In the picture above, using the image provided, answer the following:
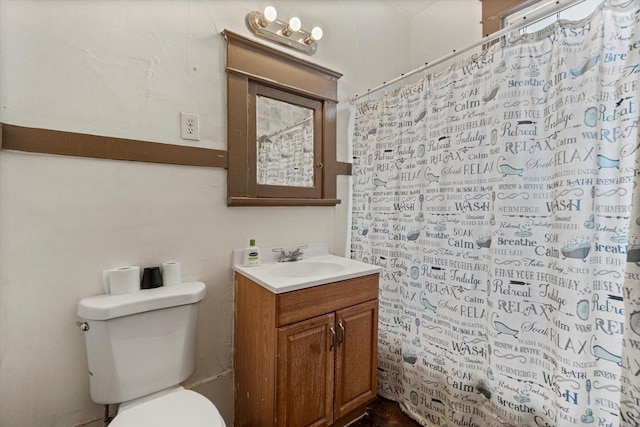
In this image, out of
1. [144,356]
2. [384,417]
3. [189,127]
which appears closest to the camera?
[144,356]

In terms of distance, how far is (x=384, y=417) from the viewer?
1594mm

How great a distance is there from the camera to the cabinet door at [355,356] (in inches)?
54.2

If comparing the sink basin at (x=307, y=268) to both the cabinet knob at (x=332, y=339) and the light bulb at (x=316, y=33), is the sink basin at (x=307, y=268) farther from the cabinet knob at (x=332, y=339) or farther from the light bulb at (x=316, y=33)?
the light bulb at (x=316, y=33)

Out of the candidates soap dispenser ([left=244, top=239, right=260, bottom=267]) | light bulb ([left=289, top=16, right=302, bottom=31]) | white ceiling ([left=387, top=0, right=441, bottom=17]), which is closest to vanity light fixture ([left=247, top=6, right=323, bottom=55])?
light bulb ([left=289, top=16, right=302, bottom=31])

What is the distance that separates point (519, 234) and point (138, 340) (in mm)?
1602

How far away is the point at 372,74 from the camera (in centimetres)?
209

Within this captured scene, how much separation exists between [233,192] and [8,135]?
823 millimetres

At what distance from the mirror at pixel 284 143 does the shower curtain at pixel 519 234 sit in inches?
20.2

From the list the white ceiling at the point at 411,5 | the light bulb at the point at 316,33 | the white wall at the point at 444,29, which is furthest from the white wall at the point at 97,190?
the white wall at the point at 444,29

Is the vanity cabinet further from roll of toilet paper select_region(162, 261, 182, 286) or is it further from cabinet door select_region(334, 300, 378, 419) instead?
roll of toilet paper select_region(162, 261, 182, 286)

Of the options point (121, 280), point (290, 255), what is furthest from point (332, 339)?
point (121, 280)

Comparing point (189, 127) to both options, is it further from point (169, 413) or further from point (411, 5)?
point (411, 5)

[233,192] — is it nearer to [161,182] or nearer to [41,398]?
[161,182]

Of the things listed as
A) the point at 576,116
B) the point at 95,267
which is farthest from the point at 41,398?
the point at 576,116
